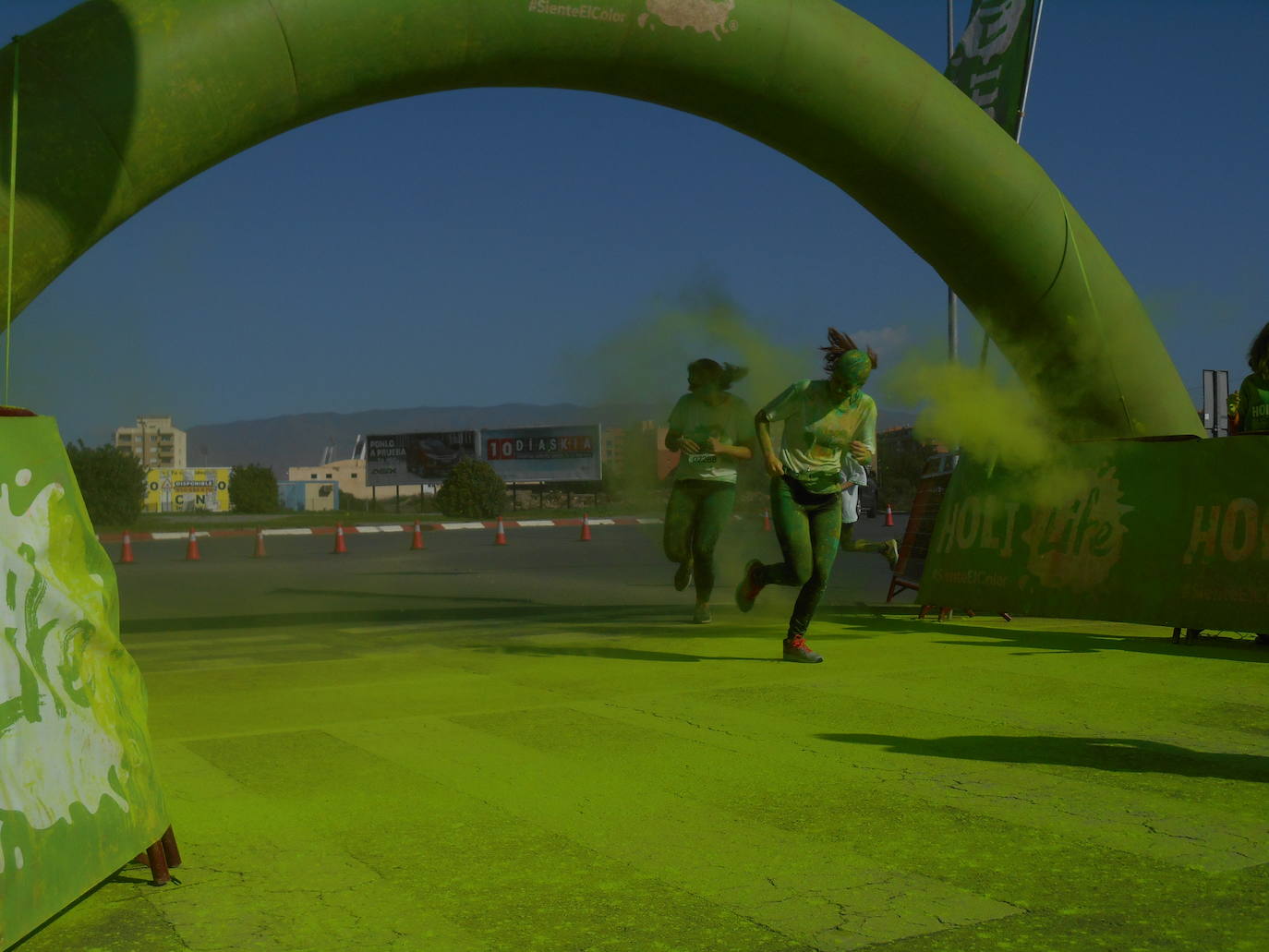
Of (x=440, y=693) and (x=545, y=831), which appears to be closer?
(x=545, y=831)

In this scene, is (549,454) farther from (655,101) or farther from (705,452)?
(655,101)

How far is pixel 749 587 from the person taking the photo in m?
8.89

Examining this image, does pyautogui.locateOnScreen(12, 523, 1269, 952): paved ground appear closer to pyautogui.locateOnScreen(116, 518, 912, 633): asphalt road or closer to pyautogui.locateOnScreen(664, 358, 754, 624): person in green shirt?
pyautogui.locateOnScreen(664, 358, 754, 624): person in green shirt

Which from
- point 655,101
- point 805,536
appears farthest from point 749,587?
point 655,101

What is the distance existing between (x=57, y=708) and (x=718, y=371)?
7.07 m

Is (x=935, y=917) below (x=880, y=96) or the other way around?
below

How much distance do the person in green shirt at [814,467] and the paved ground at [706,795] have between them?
0.48m

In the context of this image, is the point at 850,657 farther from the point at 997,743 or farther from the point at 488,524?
the point at 488,524

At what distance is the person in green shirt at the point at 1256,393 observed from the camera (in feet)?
27.2

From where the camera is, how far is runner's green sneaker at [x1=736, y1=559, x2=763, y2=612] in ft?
28.7

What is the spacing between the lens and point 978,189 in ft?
28.9

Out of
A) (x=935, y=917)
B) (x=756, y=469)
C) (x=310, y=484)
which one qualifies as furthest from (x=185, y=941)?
(x=310, y=484)

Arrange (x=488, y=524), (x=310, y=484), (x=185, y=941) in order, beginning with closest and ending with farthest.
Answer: (x=185, y=941), (x=488, y=524), (x=310, y=484)

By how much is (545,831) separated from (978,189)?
6.13 metres
